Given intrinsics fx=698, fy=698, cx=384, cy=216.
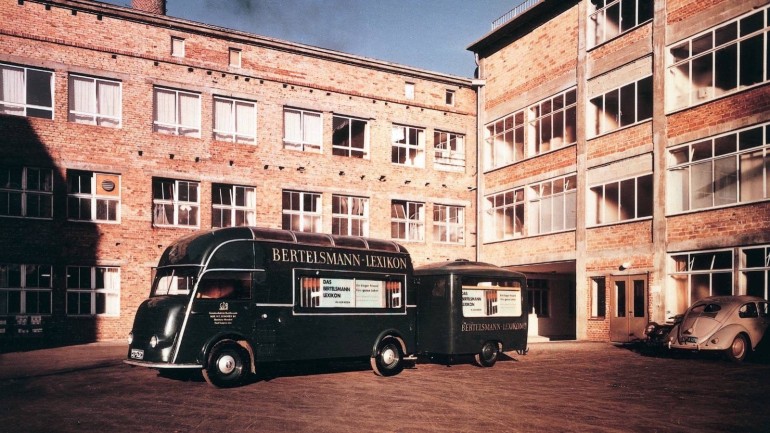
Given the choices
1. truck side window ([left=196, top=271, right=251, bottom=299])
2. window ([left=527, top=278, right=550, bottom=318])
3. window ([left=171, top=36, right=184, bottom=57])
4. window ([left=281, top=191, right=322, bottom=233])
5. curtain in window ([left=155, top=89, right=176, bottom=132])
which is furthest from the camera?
window ([left=527, top=278, right=550, bottom=318])

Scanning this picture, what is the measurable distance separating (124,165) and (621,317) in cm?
1847

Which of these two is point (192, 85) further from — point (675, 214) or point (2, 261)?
point (675, 214)

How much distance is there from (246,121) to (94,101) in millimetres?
5676

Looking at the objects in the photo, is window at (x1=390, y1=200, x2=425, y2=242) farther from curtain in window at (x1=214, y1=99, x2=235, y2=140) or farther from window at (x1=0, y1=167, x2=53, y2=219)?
window at (x1=0, y1=167, x2=53, y2=219)

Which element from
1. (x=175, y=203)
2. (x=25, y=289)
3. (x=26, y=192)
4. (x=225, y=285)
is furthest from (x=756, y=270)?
(x=26, y=192)

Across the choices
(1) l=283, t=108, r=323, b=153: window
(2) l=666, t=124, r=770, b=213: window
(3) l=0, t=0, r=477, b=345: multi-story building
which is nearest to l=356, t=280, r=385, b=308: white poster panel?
(2) l=666, t=124, r=770, b=213: window

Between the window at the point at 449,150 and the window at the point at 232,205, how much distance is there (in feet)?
30.4

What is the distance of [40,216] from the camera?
77.1 feet

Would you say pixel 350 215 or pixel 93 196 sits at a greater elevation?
pixel 93 196

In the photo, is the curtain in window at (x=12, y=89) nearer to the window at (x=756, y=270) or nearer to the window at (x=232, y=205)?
the window at (x=232, y=205)

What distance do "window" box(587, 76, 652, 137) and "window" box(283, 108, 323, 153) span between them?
11.0m

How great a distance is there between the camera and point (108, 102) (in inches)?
982

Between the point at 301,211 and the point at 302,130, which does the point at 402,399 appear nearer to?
the point at 301,211

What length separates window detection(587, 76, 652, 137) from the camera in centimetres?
2425
